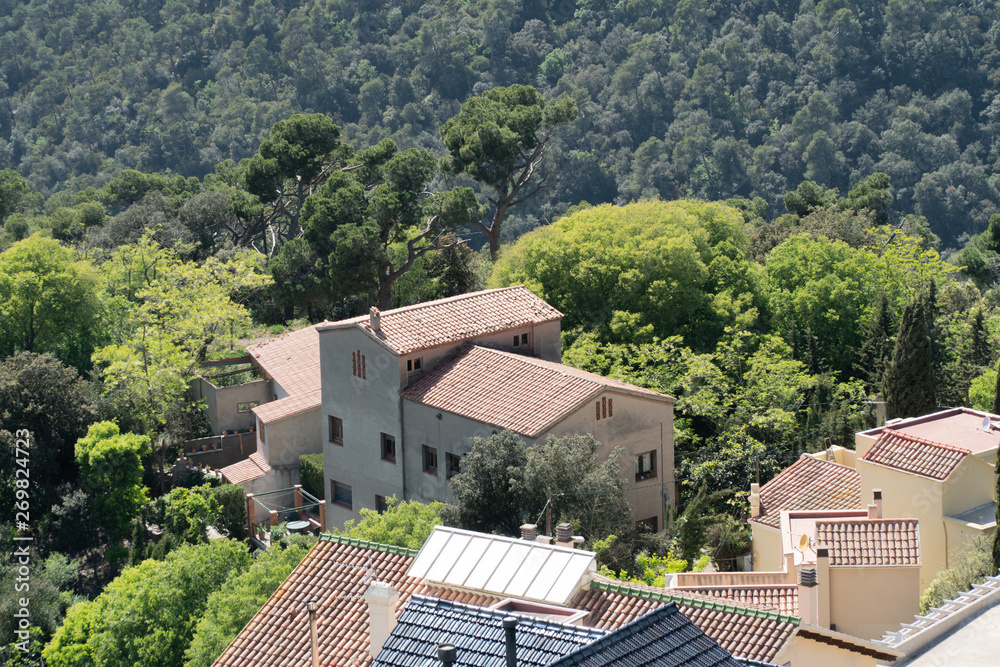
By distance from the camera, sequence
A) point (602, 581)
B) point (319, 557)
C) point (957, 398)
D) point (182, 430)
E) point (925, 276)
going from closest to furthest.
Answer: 1. point (602, 581)
2. point (319, 557)
3. point (957, 398)
4. point (182, 430)
5. point (925, 276)

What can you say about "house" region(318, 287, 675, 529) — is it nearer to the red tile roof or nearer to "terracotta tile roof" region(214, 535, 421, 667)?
the red tile roof

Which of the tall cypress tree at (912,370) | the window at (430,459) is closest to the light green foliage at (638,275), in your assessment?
the tall cypress tree at (912,370)

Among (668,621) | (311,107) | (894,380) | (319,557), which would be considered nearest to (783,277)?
(894,380)

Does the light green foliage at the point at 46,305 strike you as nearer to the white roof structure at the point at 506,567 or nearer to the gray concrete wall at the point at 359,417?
the gray concrete wall at the point at 359,417

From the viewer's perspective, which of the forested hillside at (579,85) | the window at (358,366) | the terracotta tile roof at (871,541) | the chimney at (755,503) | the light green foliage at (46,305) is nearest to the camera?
the terracotta tile roof at (871,541)

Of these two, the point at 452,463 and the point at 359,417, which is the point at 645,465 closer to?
the point at 452,463

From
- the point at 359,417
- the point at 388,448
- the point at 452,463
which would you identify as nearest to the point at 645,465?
the point at 452,463

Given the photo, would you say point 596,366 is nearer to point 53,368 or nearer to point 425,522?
point 425,522
